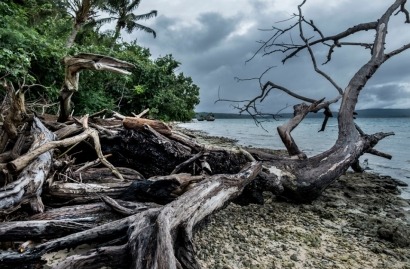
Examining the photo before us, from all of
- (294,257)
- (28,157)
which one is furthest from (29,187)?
(294,257)

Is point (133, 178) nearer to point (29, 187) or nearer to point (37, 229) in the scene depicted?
point (29, 187)

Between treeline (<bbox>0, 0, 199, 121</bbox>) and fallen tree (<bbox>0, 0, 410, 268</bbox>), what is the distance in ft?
3.45

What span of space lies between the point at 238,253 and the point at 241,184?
Answer: 97 centimetres

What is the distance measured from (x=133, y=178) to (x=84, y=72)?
35.3 feet

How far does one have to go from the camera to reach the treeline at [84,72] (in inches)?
364

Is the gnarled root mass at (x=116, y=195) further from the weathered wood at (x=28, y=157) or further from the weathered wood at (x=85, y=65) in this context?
the weathered wood at (x=85, y=65)

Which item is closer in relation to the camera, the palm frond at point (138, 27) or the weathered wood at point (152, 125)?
the weathered wood at point (152, 125)

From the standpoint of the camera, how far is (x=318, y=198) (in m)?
5.58

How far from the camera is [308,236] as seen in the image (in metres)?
3.75

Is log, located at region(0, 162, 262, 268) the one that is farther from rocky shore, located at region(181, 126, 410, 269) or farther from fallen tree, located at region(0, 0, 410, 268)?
rocky shore, located at region(181, 126, 410, 269)

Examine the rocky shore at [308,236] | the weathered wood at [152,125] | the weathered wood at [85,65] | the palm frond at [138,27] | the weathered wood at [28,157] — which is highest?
the palm frond at [138,27]

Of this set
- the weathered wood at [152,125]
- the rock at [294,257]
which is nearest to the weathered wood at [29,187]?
the weathered wood at [152,125]

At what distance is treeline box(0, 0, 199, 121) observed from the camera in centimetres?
925

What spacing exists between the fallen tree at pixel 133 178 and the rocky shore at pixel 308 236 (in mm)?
365
